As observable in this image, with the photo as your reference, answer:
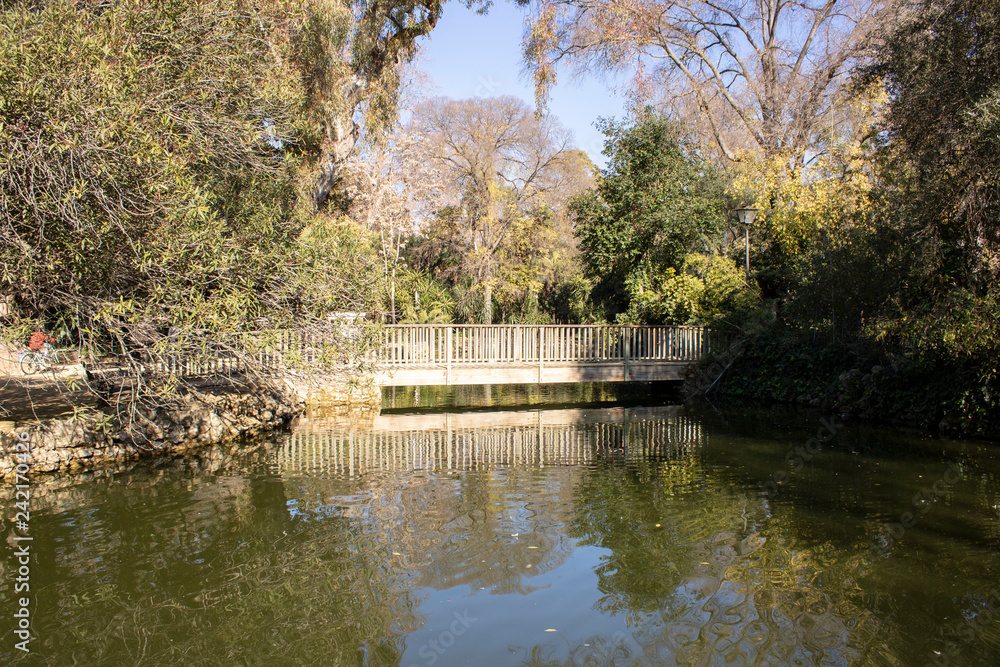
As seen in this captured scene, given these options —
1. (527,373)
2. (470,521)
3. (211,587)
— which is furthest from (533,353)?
(211,587)

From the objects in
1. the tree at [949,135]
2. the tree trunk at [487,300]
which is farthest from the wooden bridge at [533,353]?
the tree trunk at [487,300]

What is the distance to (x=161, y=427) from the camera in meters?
10.6

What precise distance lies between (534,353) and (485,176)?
45.0 feet

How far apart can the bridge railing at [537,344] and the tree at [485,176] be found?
9998 mm

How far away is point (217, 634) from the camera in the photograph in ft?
15.7

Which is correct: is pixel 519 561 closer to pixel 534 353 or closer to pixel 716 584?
pixel 716 584

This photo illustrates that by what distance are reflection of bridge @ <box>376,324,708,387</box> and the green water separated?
17.1 feet

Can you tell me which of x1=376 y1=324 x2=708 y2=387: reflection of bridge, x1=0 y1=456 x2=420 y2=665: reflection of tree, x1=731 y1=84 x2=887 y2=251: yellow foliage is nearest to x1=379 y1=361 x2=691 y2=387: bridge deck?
x1=376 y1=324 x2=708 y2=387: reflection of bridge

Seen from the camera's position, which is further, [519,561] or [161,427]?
[161,427]

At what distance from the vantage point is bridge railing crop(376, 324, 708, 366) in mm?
15391

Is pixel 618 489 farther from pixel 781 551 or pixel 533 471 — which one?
pixel 781 551

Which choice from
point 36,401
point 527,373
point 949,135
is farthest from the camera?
point 527,373

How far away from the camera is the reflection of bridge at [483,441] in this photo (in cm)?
1002

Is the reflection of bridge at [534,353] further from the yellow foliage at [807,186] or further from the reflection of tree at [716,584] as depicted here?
the reflection of tree at [716,584]
